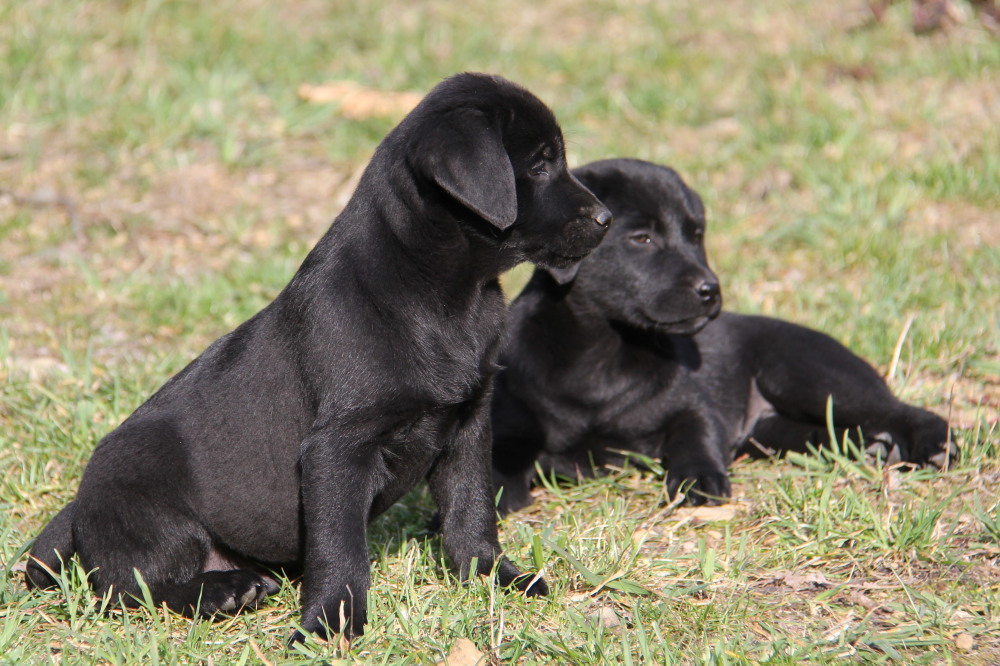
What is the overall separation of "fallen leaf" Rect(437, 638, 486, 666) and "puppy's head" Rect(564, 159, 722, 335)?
176cm

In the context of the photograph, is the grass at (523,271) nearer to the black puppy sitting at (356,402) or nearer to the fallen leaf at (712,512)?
the fallen leaf at (712,512)

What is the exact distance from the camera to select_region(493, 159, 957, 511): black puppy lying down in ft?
14.1

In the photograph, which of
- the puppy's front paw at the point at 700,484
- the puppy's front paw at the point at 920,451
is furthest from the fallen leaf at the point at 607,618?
the puppy's front paw at the point at 920,451

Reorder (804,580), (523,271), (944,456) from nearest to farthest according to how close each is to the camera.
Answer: (804,580) < (944,456) < (523,271)

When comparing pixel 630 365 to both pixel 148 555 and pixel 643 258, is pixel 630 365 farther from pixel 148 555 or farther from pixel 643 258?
pixel 148 555

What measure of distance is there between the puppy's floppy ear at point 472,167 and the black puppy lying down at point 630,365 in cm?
123

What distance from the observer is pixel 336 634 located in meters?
2.92

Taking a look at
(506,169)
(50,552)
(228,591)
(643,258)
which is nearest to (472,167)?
(506,169)

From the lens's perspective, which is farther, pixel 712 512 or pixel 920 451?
pixel 920 451

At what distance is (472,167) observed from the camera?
3000 mm

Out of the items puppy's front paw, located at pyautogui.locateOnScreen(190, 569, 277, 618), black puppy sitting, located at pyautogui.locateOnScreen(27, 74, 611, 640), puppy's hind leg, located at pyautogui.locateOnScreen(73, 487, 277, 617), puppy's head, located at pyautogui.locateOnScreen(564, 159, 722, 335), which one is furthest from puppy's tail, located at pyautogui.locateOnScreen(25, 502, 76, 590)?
puppy's head, located at pyautogui.locateOnScreen(564, 159, 722, 335)

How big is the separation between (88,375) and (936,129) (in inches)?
209

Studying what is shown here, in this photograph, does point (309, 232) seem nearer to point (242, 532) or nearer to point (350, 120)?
point (350, 120)

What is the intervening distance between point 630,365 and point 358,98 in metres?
3.78
